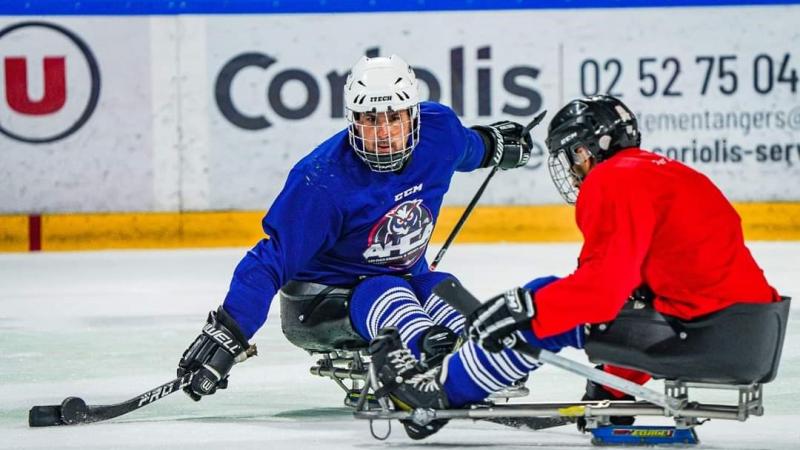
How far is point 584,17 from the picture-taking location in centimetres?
916

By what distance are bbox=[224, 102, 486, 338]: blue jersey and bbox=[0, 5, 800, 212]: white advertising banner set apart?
424 centimetres

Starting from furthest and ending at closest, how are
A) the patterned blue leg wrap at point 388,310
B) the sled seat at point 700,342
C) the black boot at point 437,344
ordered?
the patterned blue leg wrap at point 388,310, the black boot at point 437,344, the sled seat at point 700,342

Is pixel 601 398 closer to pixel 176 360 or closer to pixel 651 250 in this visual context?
pixel 651 250

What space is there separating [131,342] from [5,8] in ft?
11.5

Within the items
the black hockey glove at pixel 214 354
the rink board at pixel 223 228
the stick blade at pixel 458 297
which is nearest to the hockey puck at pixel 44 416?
the black hockey glove at pixel 214 354

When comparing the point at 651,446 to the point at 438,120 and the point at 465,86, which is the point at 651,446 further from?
the point at 465,86

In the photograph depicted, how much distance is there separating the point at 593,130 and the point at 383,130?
0.77 meters

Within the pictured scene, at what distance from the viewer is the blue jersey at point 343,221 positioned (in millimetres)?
4355

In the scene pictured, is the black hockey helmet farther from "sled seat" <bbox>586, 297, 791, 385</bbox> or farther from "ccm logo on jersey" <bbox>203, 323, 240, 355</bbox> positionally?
"ccm logo on jersey" <bbox>203, 323, 240, 355</bbox>

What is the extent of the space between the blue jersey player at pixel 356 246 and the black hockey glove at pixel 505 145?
0.38 m

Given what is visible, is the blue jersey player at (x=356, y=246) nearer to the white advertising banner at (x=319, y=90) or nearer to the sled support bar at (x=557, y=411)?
the sled support bar at (x=557, y=411)

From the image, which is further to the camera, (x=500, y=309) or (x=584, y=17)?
(x=584, y=17)

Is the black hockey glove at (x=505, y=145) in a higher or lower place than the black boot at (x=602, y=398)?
higher

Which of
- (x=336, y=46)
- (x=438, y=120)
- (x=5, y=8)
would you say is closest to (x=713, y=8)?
(x=336, y=46)
